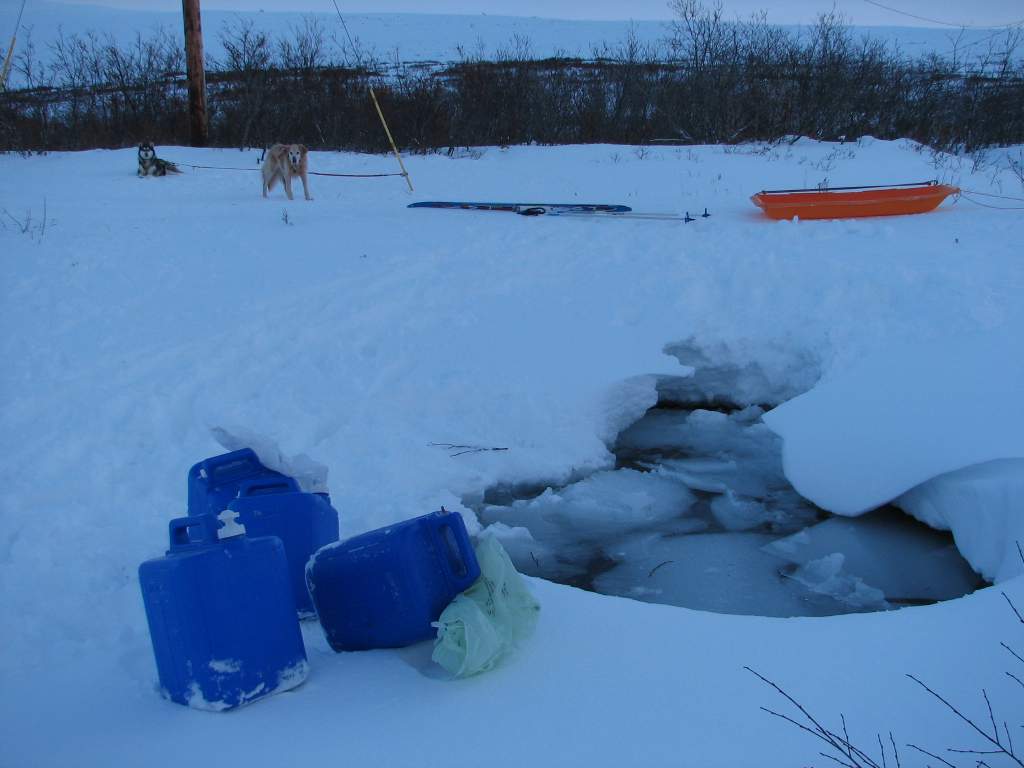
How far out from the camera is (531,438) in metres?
4.70

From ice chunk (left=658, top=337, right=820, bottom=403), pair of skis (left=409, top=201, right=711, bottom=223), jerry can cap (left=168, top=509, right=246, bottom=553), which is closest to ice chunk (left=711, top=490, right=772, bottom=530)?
ice chunk (left=658, top=337, right=820, bottom=403)

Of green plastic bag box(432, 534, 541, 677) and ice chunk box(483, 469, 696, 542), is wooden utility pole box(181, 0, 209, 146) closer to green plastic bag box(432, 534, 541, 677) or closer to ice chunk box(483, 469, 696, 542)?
ice chunk box(483, 469, 696, 542)

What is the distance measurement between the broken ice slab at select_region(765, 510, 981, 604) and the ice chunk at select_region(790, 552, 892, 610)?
2.1 inches

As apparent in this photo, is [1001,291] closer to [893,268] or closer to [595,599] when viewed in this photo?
[893,268]

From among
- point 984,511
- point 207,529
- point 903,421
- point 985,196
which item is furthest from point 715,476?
point 985,196

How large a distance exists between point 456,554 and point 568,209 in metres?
7.03

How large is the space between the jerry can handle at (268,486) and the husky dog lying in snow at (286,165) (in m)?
8.00

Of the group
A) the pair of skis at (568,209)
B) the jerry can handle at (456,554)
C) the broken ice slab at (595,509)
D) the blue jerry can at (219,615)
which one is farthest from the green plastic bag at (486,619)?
the pair of skis at (568,209)

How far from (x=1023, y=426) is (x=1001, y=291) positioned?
8.00 ft

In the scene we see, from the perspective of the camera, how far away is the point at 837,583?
138 inches

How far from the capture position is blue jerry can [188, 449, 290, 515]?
8.59 feet

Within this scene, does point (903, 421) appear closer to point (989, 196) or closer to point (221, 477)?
point (221, 477)

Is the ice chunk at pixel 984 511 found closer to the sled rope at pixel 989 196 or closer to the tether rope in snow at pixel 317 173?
the sled rope at pixel 989 196

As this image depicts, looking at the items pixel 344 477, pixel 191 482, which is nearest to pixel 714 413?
pixel 344 477
